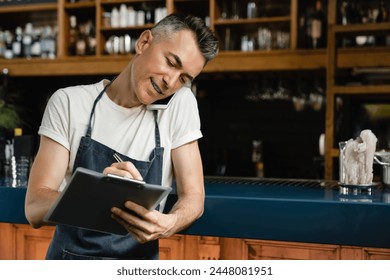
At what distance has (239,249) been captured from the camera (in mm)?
2025

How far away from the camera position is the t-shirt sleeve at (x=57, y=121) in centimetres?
138

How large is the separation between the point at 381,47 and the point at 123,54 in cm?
165

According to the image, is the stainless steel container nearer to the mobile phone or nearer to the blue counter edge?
the blue counter edge

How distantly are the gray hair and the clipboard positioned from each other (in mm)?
426

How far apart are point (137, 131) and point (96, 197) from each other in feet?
1.11

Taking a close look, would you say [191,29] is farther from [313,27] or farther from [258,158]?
[258,158]

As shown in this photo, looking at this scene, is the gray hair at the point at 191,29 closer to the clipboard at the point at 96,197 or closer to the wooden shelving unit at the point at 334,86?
the clipboard at the point at 96,197

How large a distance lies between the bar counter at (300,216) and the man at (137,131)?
0.75 ft

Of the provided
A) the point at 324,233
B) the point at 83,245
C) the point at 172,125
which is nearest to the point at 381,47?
the point at 324,233

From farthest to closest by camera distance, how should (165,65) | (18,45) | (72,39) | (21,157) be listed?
1. (18,45)
2. (72,39)
3. (21,157)
4. (165,65)

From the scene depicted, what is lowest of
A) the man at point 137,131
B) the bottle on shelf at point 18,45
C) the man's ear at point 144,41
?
the man at point 137,131

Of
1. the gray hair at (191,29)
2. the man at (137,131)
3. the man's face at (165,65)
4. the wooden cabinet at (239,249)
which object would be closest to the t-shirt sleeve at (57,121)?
the man at (137,131)

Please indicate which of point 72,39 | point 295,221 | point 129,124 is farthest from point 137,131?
point 72,39

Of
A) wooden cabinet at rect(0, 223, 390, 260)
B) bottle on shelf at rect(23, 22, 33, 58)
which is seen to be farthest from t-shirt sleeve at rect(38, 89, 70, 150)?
bottle on shelf at rect(23, 22, 33, 58)
